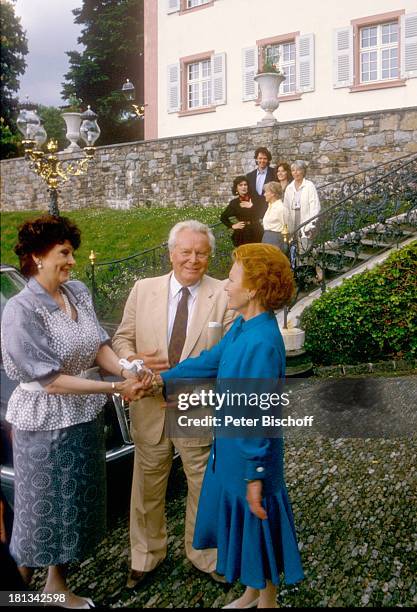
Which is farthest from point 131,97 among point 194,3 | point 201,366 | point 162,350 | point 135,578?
point 135,578

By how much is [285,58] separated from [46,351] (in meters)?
2.11

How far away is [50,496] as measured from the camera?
5.36ft

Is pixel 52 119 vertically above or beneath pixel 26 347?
above

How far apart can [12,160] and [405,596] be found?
2649 millimetres

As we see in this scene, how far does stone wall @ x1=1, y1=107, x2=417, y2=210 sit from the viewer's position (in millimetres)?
3438

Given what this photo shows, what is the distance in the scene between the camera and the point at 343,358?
10.3 ft

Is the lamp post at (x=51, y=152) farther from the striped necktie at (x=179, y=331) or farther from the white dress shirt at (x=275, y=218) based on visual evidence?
the striped necktie at (x=179, y=331)

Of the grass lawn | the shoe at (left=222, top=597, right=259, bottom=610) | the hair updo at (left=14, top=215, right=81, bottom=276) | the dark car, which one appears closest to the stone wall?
the grass lawn

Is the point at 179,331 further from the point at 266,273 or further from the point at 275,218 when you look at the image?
the point at 275,218

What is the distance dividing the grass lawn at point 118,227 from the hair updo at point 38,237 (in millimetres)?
1004

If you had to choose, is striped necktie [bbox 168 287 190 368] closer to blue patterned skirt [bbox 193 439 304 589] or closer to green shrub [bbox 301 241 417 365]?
blue patterned skirt [bbox 193 439 304 589]

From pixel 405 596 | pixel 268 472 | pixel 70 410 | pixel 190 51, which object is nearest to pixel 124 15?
pixel 190 51

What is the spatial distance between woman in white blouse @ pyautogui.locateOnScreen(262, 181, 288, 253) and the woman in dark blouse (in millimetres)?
40

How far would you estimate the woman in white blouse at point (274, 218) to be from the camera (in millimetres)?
3129
